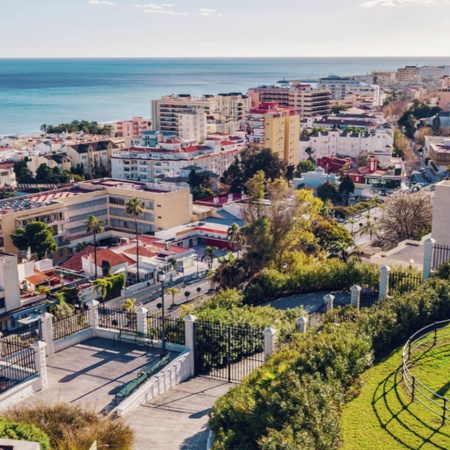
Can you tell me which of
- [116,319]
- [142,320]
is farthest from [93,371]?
[116,319]

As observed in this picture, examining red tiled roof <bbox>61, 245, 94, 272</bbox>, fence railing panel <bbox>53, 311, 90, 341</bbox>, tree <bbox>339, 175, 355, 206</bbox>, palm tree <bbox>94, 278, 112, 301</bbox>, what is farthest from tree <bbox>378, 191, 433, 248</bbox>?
tree <bbox>339, 175, 355, 206</bbox>

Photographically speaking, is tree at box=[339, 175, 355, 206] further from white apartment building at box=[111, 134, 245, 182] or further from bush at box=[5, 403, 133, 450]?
bush at box=[5, 403, 133, 450]

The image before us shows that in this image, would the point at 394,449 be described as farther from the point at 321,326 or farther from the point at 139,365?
the point at 139,365

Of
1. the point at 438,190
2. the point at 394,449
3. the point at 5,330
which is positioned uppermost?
the point at 438,190

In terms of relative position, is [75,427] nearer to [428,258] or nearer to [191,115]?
[428,258]

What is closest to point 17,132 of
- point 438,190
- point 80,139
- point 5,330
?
point 80,139
